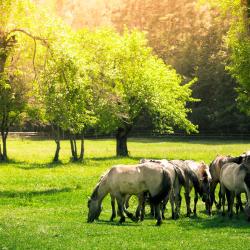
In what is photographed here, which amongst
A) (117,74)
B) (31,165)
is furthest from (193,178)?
(117,74)

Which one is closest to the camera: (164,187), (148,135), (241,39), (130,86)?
(164,187)

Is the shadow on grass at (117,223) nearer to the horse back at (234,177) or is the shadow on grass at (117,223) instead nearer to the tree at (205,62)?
the horse back at (234,177)

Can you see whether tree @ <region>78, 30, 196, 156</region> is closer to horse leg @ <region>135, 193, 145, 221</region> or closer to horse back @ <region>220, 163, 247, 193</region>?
horse back @ <region>220, 163, 247, 193</region>

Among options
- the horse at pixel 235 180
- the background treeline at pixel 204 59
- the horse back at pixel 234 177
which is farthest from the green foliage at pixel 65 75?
the background treeline at pixel 204 59

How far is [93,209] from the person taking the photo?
1978 centimetres

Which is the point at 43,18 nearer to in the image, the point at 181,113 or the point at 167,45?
the point at 181,113

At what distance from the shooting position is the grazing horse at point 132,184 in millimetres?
19172

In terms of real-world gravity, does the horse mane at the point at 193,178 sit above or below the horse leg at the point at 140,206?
above

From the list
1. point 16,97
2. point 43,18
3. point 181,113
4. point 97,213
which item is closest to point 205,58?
point 181,113

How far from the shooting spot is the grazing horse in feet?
62.9

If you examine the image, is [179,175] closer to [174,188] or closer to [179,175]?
[179,175]

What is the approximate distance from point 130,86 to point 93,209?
34865mm

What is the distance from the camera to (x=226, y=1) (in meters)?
36.5

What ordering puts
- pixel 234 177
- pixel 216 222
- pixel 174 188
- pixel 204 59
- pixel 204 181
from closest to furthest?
pixel 216 222 → pixel 234 177 → pixel 174 188 → pixel 204 181 → pixel 204 59
